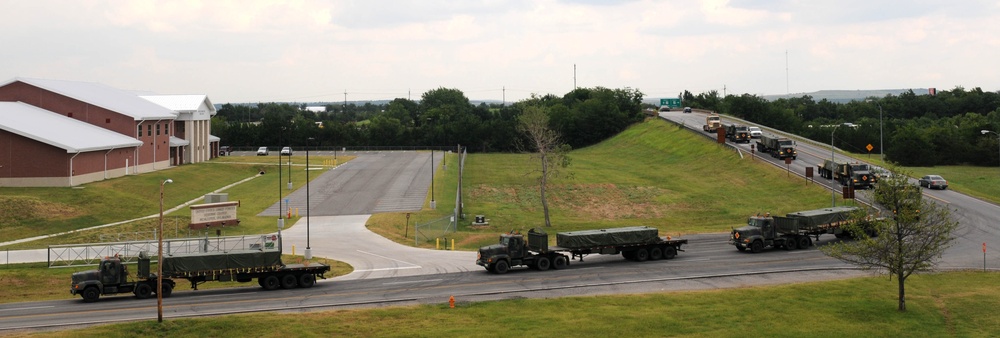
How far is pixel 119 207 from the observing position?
254ft

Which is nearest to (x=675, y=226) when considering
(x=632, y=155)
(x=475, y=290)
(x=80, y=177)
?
(x=475, y=290)

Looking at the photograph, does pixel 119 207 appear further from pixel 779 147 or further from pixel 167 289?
pixel 779 147

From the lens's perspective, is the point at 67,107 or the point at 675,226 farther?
the point at 67,107

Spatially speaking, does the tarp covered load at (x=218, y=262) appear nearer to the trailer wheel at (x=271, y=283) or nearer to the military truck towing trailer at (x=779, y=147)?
the trailer wheel at (x=271, y=283)

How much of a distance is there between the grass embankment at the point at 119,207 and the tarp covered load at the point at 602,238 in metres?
27.9

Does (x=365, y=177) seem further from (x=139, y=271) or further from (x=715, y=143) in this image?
(x=139, y=271)

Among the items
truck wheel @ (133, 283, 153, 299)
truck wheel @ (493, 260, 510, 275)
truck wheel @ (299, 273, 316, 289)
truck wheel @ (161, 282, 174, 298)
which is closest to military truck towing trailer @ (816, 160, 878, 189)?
truck wheel @ (493, 260, 510, 275)

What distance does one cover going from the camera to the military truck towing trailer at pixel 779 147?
344 ft

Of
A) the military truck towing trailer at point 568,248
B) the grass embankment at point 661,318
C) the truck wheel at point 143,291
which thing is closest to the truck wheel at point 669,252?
the military truck towing trailer at point 568,248

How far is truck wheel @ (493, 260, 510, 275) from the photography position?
171ft

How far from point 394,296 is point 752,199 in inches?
2123

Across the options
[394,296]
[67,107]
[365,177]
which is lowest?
[394,296]

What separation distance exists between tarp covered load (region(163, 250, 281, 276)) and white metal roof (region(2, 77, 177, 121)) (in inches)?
2380

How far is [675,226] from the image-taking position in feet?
247
